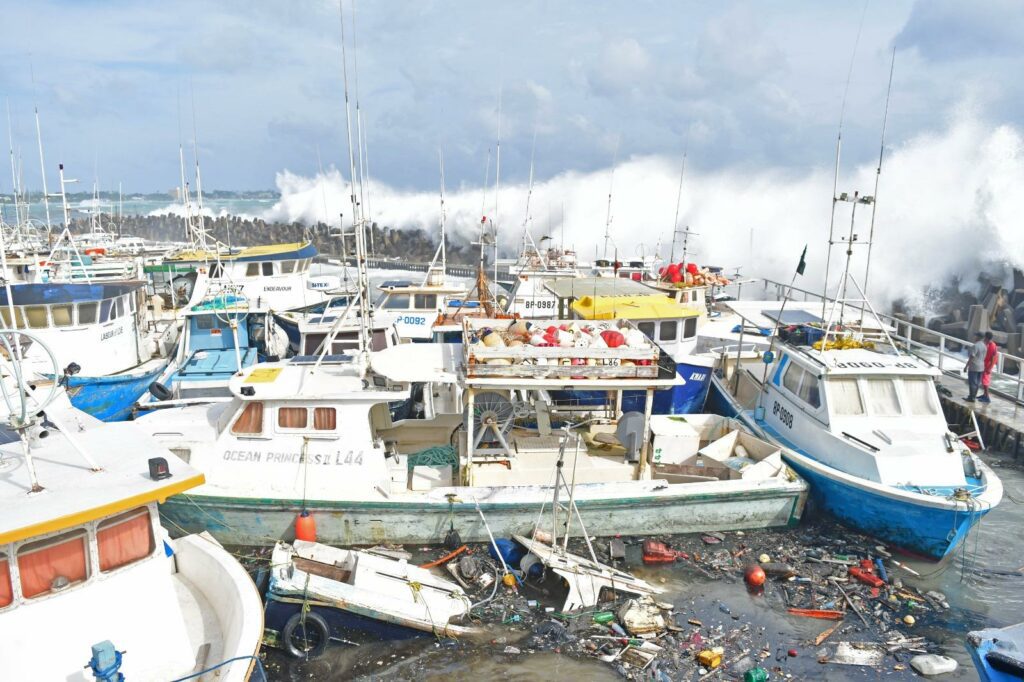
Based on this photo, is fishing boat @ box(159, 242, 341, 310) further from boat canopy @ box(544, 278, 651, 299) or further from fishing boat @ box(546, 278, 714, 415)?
fishing boat @ box(546, 278, 714, 415)

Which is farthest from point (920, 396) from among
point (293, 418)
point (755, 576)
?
point (293, 418)

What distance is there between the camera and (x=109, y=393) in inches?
558

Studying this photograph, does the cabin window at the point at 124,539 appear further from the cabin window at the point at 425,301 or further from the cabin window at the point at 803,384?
the cabin window at the point at 425,301

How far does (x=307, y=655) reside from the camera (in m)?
7.99

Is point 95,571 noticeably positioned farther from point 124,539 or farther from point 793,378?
point 793,378

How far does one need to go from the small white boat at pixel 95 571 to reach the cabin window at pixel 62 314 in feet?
30.7

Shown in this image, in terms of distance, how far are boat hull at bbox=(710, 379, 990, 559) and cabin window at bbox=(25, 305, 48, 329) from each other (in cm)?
1379

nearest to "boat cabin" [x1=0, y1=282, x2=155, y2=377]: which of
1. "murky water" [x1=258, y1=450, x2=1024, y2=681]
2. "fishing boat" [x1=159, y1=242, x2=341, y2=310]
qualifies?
"fishing boat" [x1=159, y1=242, x2=341, y2=310]

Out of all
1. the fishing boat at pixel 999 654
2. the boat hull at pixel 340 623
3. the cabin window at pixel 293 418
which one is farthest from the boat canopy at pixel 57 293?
the fishing boat at pixel 999 654

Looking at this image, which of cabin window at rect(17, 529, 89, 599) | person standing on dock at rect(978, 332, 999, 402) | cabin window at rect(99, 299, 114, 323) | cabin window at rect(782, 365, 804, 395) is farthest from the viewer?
person standing on dock at rect(978, 332, 999, 402)

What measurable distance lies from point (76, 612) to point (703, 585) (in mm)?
7104

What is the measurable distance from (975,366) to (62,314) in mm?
18447

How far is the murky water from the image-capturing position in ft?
25.6

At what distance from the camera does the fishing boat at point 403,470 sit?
967cm
